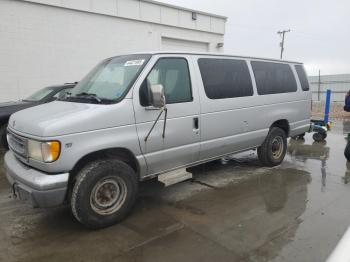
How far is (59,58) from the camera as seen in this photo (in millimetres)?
11164

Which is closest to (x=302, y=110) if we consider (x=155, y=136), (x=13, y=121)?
A: (x=155, y=136)

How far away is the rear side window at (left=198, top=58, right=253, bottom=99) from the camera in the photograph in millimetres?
4598

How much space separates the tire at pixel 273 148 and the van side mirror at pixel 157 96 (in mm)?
2987

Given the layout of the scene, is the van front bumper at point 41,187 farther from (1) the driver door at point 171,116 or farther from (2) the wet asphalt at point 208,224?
(1) the driver door at point 171,116

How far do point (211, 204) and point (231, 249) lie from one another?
46.7 inches

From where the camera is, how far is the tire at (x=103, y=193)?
3328mm

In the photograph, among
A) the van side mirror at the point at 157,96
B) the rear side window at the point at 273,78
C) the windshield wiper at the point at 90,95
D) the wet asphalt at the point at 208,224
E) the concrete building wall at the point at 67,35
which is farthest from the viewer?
the concrete building wall at the point at 67,35

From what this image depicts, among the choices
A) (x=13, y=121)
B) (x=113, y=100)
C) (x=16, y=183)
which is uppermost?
(x=113, y=100)

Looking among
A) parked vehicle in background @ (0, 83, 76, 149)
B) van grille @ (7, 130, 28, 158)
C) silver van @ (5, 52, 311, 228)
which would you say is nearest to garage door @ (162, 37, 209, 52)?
parked vehicle in background @ (0, 83, 76, 149)

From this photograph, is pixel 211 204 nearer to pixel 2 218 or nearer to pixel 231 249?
pixel 231 249

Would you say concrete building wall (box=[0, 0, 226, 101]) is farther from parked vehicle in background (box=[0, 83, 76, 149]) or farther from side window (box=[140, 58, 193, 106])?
side window (box=[140, 58, 193, 106])

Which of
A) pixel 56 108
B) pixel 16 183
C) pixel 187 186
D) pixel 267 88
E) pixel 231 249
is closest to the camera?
pixel 231 249

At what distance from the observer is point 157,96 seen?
360 cm

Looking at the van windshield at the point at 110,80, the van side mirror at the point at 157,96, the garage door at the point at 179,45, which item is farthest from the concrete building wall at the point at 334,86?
the van side mirror at the point at 157,96
